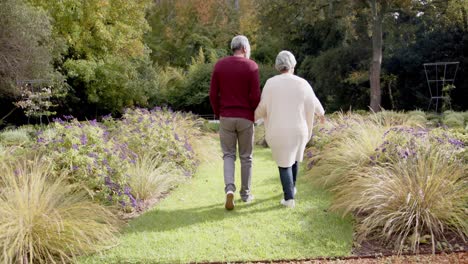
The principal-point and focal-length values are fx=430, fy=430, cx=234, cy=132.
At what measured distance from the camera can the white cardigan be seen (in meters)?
4.19

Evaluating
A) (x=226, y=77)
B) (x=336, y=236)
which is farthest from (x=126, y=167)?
(x=336, y=236)

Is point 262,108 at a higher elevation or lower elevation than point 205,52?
lower

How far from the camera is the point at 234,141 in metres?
4.43

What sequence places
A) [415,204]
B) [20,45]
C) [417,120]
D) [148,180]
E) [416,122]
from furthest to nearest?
[20,45] → [417,120] → [416,122] → [148,180] → [415,204]

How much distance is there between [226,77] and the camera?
4242 millimetres

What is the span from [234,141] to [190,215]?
0.87 m

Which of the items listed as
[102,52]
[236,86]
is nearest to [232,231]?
[236,86]

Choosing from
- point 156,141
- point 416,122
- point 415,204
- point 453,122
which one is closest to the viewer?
point 415,204

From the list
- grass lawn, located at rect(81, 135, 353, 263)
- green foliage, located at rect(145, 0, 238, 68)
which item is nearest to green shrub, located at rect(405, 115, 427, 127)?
grass lawn, located at rect(81, 135, 353, 263)

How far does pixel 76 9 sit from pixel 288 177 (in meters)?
16.5

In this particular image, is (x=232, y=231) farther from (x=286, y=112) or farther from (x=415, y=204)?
(x=415, y=204)

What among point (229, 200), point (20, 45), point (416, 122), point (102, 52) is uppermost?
point (20, 45)

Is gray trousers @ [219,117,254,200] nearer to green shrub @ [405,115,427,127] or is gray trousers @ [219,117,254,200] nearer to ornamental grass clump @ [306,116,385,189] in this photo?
ornamental grass clump @ [306,116,385,189]

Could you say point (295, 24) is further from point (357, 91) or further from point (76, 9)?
point (76, 9)
